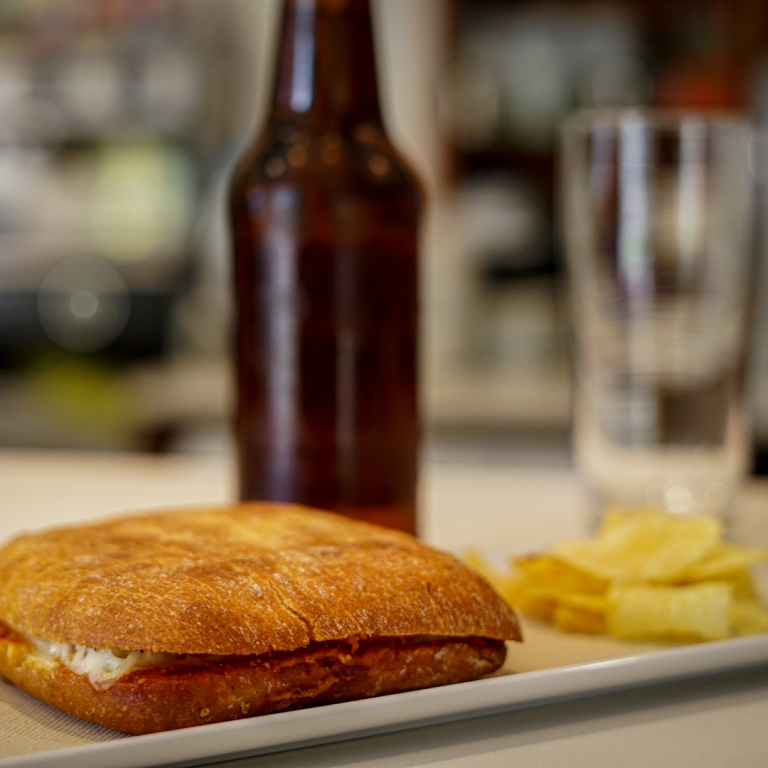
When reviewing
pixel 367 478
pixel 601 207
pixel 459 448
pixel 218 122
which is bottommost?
pixel 459 448

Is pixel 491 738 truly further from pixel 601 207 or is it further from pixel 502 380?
pixel 502 380

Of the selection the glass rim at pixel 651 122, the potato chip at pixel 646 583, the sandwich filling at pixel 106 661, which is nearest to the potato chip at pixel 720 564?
the potato chip at pixel 646 583

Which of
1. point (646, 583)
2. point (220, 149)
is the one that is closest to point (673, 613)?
point (646, 583)

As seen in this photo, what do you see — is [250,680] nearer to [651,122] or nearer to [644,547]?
[644,547]

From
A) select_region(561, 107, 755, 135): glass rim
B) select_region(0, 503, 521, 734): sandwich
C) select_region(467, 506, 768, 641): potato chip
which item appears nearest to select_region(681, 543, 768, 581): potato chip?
select_region(467, 506, 768, 641): potato chip

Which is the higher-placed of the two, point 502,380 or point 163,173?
point 163,173

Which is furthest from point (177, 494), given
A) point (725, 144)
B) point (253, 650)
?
point (253, 650)
